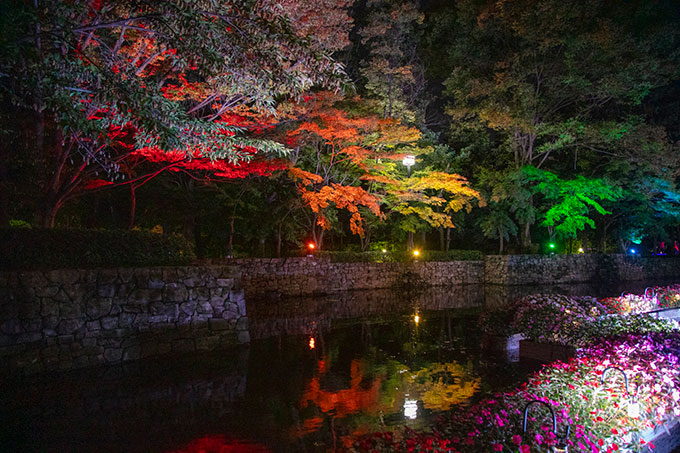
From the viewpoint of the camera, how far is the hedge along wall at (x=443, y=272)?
16.7 metres

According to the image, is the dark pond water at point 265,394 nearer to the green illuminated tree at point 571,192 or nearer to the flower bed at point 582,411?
the flower bed at point 582,411

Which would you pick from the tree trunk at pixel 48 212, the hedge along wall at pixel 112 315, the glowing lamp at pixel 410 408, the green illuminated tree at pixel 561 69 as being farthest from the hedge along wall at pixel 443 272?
the glowing lamp at pixel 410 408

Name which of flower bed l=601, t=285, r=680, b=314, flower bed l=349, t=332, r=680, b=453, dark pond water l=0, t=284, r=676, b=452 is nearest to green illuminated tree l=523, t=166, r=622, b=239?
A: flower bed l=601, t=285, r=680, b=314

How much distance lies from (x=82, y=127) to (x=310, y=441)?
4.09 meters

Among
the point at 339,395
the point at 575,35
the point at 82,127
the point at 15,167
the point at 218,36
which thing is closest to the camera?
the point at 82,127

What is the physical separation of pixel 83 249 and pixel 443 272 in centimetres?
1676

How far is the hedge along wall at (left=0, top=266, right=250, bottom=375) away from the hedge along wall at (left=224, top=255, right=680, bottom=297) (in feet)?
21.6

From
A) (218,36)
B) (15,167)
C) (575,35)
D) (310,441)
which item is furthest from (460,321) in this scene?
(575,35)

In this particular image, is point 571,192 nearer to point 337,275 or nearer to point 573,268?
point 573,268

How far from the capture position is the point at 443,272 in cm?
2167

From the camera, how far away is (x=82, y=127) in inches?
190

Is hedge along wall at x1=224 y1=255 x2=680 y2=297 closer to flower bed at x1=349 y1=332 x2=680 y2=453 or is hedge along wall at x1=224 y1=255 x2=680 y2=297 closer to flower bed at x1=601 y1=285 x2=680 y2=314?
flower bed at x1=601 y1=285 x2=680 y2=314

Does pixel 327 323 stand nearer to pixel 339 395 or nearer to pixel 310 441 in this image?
pixel 339 395

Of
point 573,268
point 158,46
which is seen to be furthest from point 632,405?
point 573,268
